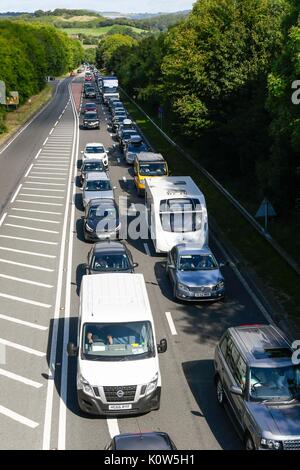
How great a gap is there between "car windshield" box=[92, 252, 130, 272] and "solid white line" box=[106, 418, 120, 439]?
7.80m

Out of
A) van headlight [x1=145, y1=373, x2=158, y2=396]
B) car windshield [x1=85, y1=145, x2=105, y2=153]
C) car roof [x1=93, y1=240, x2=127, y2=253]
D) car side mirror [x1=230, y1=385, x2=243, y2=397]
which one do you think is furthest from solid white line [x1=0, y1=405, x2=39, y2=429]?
car windshield [x1=85, y1=145, x2=105, y2=153]

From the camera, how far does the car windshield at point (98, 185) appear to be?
109 ft

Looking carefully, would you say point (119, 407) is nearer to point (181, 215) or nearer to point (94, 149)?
point (181, 215)

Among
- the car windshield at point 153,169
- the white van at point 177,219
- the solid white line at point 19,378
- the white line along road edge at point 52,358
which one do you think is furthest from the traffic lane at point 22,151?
the solid white line at point 19,378

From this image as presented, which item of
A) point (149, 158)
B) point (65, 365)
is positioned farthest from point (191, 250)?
point (149, 158)

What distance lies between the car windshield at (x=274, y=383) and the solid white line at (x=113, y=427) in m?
3.00

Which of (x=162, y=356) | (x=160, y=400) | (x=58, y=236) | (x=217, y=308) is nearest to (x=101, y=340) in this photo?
(x=160, y=400)

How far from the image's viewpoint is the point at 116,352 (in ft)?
48.4

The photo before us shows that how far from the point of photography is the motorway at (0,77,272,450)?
13.9 metres

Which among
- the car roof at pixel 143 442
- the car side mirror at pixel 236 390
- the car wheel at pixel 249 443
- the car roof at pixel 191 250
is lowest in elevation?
the car wheel at pixel 249 443

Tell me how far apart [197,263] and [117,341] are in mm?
7490

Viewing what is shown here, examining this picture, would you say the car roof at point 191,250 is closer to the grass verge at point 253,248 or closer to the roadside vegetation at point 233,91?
the grass verge at point 253,248

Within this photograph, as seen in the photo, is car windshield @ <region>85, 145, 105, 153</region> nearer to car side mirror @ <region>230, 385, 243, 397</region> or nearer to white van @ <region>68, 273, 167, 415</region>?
white van @ <region>68, 273, 167, 415</region>
